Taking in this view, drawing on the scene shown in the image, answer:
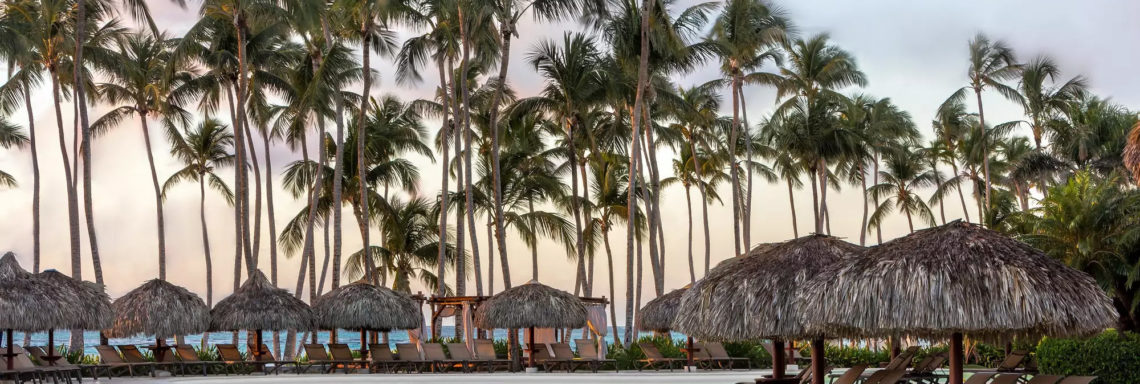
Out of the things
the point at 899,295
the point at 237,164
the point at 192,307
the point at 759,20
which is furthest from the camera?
the point at 759,20

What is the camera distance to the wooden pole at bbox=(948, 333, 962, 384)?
11.6 m

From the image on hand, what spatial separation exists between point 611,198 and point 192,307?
1619cm

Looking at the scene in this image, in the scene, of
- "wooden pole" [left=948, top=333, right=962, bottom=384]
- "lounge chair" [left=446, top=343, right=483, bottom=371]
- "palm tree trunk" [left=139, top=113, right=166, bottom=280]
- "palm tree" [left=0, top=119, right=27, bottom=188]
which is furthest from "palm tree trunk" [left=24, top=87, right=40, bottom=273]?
"wooden pole" [left=948, top=333, right=962, bottom=384]

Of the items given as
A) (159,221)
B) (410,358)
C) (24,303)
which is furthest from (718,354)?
(159,221)

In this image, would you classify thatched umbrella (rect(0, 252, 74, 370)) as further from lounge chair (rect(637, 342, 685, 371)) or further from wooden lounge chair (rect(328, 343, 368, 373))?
lounge chair (rect(637, 342, 685, 371))

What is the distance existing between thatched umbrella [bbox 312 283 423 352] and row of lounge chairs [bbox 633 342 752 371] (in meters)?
4.97

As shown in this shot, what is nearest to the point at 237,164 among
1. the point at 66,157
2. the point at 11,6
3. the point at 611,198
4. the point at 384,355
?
the point at 66,157

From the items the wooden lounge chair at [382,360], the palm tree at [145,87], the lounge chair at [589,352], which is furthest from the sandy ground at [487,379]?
the palm tree at [145,87]

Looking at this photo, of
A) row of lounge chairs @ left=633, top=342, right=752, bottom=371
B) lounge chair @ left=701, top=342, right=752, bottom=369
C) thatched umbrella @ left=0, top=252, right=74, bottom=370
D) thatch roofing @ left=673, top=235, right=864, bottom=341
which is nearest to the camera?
thatch roofing @ left=673, top=235, right=864, bottom=341

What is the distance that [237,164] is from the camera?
1117 inches

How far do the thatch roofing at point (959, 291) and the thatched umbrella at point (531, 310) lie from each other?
11817 mm

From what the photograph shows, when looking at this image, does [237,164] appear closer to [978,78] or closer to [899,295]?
[899,295]

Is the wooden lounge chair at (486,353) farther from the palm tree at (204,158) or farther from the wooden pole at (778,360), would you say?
the palm tree at (204,158)

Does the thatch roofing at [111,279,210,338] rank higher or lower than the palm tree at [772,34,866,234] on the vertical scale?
lower
